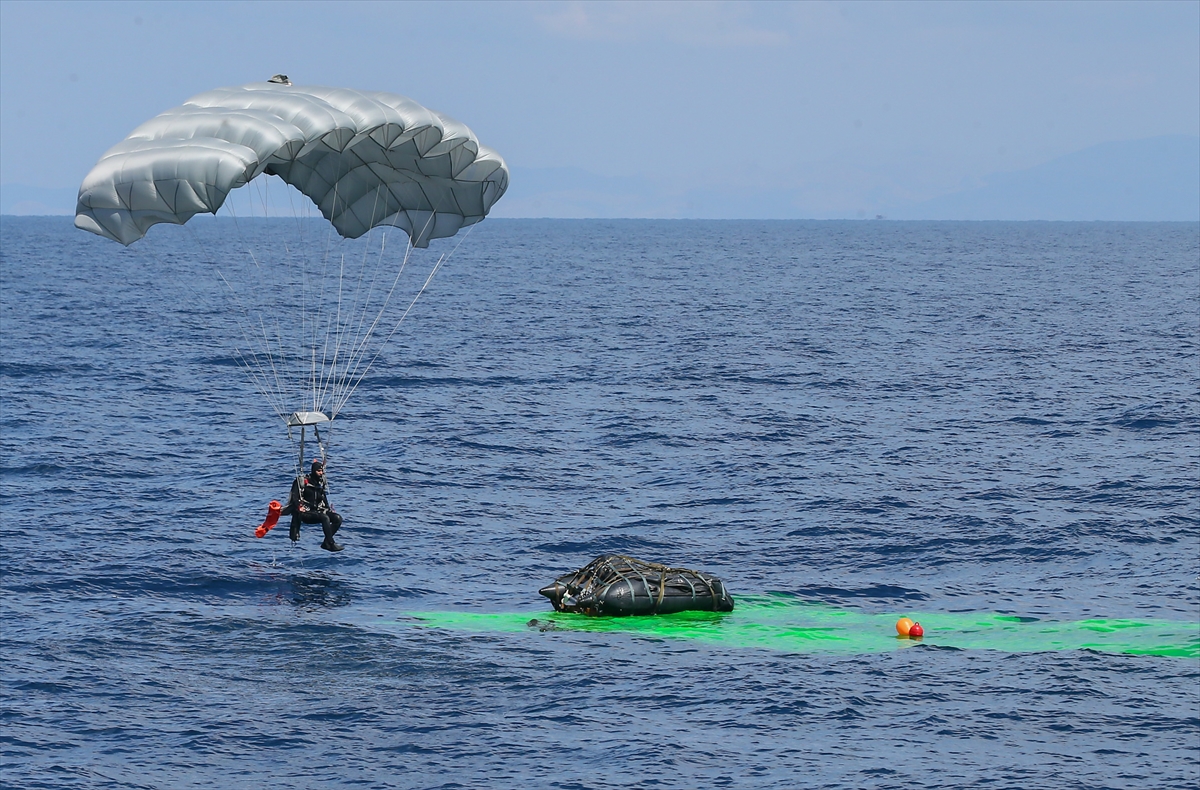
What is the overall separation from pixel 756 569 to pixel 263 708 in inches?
699

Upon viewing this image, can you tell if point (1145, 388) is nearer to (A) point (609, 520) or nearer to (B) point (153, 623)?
(A) point (609, 520)

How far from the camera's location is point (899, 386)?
81500mm

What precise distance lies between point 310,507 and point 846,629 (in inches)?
601

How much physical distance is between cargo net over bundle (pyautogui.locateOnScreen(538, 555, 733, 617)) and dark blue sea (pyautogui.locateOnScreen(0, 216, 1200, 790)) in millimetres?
1380

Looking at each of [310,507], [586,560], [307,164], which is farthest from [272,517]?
[586,560]

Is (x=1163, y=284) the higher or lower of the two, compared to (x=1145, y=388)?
higher

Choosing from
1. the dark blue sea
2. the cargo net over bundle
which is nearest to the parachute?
the dark blue sea

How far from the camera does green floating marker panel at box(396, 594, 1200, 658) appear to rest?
38.3 meters

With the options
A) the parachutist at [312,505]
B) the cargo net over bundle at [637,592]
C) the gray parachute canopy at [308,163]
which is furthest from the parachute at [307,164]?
the cargo net over bundle at [637,592]

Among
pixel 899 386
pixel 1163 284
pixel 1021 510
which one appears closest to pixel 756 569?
pixel 1021 510

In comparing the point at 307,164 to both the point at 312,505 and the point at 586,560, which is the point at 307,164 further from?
the point at 586,560

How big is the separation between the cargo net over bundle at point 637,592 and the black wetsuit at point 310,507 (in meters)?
6.57

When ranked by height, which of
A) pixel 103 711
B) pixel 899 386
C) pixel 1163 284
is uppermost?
pixel 1163 284

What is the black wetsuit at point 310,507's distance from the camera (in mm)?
38031
